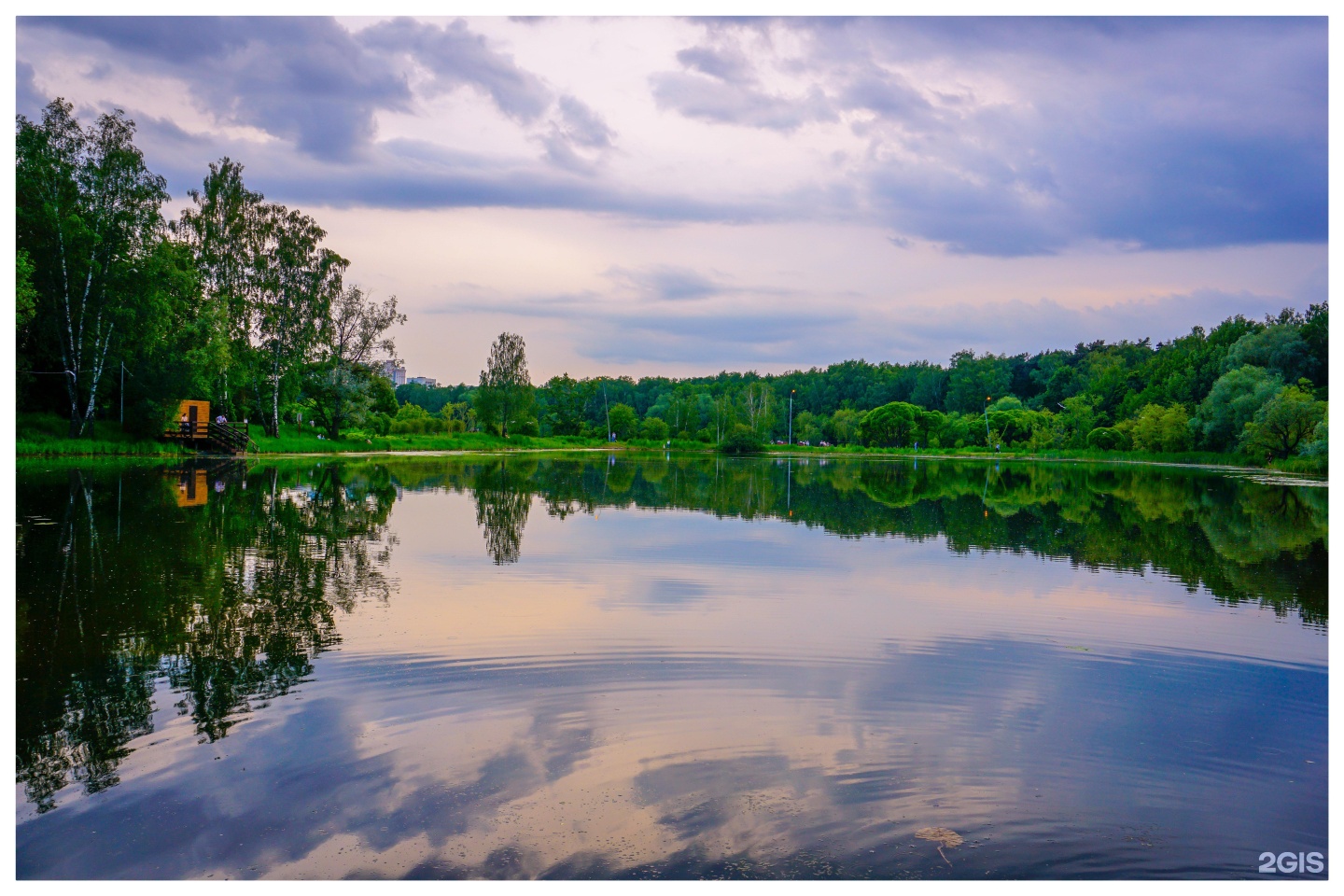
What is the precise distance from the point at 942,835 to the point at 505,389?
74592 mm

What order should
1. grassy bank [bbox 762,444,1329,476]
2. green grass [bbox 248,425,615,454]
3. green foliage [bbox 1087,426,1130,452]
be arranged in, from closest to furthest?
grassy bank [bbox 762,444,1329,476] → green grass [bbox 248,425,615,454] → green foliage [bbox 1087,426,1130,452]

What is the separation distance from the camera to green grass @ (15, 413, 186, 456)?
108 ft

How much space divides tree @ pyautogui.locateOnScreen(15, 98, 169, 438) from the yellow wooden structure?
4744 mm

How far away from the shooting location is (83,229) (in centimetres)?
3303

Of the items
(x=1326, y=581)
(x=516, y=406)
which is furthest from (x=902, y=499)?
(x=516, y=406)

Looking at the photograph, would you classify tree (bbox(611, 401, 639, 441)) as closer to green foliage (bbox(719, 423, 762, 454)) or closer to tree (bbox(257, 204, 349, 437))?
green foliage (bbox(719, 423, 762, 454))

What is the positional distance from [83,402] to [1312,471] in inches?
2386

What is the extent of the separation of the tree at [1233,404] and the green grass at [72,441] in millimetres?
62698

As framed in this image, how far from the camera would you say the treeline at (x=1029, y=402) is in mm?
61375

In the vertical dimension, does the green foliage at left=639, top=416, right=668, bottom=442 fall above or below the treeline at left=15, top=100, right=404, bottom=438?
below

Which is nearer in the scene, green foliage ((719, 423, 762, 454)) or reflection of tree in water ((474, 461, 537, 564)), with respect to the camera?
reflection of tree in water ((474, 461, 537, 564))

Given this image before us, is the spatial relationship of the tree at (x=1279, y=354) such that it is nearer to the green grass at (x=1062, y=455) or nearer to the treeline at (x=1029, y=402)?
the treeline at (x=1029, y=402)

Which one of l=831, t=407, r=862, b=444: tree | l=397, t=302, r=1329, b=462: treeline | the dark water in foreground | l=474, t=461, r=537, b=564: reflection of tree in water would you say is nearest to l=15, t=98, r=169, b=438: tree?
l=474, t=461, r=537, b=564: reflection of tree in water

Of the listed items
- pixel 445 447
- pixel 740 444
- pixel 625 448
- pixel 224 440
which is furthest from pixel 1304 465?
pixel 625 448
